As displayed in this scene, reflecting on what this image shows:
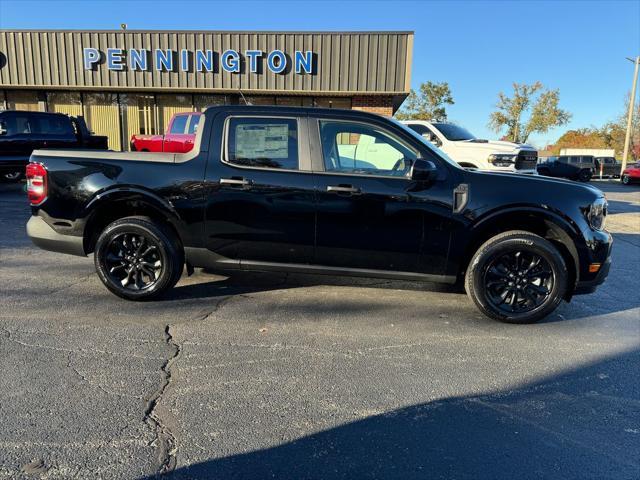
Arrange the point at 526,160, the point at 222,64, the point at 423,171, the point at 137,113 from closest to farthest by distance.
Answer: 1. the point at 423,171
2. the point at 526,160
3. the point at 222,64
4. the point at 137,113

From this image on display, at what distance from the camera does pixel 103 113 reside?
19.3 m

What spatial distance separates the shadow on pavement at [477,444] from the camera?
7.50 feet

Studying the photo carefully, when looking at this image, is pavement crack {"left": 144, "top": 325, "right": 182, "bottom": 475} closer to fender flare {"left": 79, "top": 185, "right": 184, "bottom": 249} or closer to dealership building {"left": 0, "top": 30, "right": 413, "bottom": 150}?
fender flare {"left": 79, "top": 185, "right": 184, "bottom": 249}

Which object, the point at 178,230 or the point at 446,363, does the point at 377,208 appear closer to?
the point at 446,363

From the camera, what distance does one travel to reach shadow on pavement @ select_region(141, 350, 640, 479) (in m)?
2.29

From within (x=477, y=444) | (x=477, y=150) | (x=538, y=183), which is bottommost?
(x=477, y=444)

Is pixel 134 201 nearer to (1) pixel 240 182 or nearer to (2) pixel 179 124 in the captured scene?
(1) pixel 240 182

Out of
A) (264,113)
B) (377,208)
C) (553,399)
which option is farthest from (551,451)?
(264,113)

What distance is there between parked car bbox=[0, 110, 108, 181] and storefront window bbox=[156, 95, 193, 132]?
5.51 meters

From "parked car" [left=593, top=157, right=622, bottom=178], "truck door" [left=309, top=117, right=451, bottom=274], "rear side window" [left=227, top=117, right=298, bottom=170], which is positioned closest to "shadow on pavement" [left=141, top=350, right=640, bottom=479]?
"truck door" [left=309, top=117, right=451, bottom=274]

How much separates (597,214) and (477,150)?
19.2 ft

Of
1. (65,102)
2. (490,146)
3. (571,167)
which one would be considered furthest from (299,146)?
(571,167)

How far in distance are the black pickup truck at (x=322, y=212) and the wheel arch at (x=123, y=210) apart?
1cm

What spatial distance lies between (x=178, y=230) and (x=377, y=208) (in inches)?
76.8
